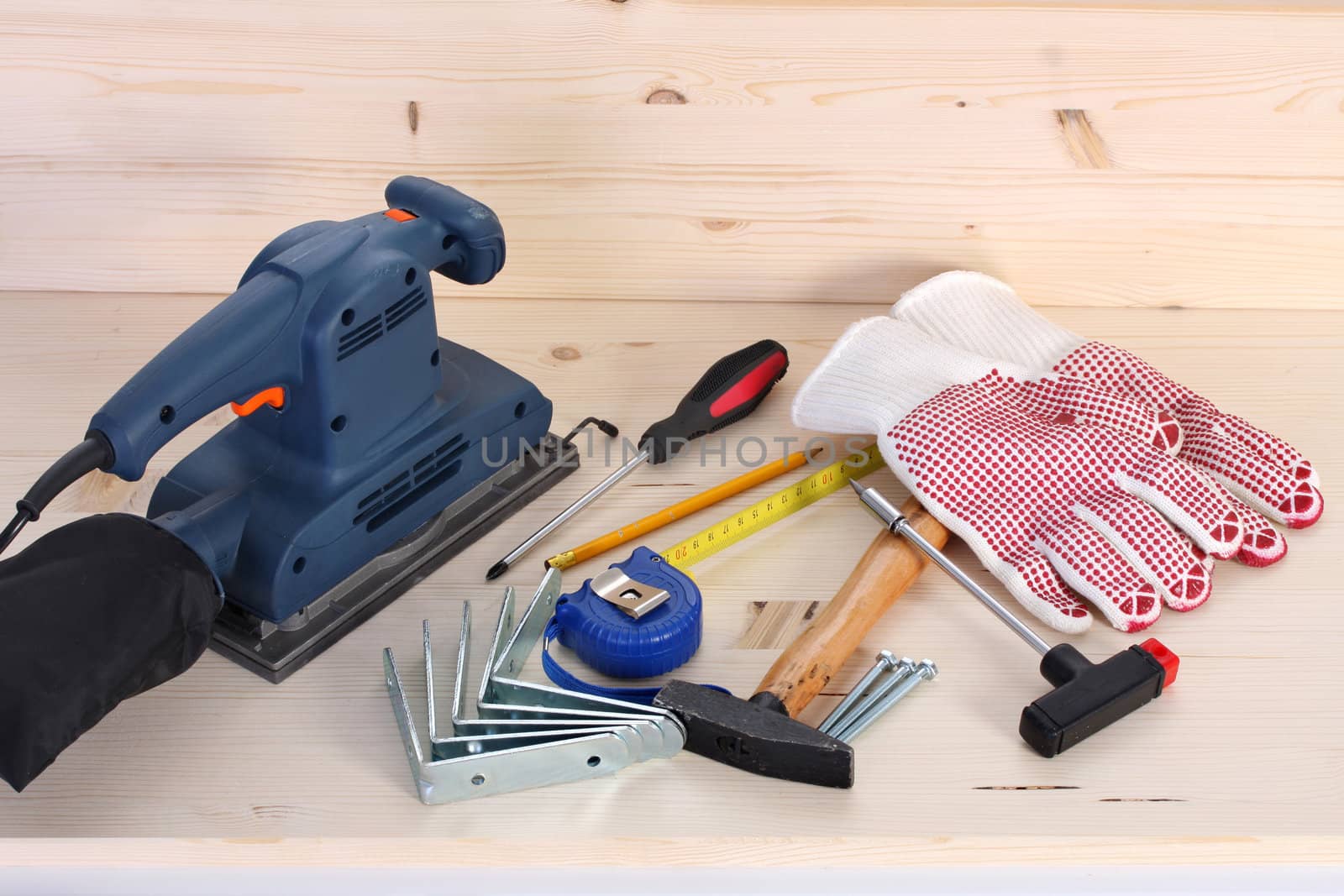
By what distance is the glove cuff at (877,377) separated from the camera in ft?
4.49

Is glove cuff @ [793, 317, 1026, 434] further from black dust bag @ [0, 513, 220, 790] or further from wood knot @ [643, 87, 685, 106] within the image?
black dust bag @ [0, 513, 220, 790]

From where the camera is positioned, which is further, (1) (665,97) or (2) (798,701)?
(1) (665,97)

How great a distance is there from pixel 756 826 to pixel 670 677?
18cm

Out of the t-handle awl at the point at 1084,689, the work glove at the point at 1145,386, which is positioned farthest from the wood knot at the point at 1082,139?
the t-handle awl at the point at 1084,689

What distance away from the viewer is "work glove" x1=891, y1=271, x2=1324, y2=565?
4.25 feet

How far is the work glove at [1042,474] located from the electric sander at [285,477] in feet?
1.19

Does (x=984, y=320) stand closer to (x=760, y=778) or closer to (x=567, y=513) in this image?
(x=567, y=513)

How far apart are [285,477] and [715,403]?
49cm

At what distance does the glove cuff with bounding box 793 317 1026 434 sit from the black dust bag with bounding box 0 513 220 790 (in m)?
0.67

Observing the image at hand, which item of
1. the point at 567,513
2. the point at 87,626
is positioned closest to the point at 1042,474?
the point at 567,513

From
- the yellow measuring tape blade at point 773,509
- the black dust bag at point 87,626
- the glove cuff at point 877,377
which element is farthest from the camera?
the glove cuff at point 877,377

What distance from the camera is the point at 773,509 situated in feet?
4.31

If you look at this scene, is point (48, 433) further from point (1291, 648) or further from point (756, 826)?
point (1291, 648)

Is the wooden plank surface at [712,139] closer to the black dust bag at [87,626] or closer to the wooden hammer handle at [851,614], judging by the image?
the wooden hammer handle at [851,614]
